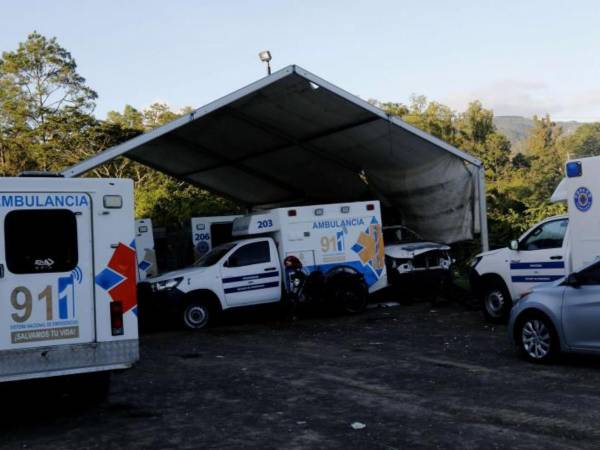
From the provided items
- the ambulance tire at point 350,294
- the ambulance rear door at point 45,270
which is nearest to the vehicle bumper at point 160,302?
the ambulance tire at point 350,294

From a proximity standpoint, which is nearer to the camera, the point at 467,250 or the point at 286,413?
the point at 286,413

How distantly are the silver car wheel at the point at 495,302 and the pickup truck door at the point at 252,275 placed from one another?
463 cm

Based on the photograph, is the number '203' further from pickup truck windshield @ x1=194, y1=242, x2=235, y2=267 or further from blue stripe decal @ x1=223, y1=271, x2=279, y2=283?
blue stripe decal @ x1=223, y1=271, x2=279, y2=283

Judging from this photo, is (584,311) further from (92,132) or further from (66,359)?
(92,132)

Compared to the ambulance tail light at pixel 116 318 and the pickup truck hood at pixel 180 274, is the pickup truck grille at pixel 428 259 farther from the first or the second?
the ambulance tail light at pixel 116 318

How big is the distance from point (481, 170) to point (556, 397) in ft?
36.2

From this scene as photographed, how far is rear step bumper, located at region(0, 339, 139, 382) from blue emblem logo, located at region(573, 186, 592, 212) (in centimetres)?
666

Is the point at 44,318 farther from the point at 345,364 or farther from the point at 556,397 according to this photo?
the point at 556,397

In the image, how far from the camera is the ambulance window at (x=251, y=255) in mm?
15648

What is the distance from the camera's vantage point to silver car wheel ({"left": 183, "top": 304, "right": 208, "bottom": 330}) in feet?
49.6

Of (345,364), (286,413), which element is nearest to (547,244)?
(345,364)

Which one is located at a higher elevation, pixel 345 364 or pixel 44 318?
pixel 44 318

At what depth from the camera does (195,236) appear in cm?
2214

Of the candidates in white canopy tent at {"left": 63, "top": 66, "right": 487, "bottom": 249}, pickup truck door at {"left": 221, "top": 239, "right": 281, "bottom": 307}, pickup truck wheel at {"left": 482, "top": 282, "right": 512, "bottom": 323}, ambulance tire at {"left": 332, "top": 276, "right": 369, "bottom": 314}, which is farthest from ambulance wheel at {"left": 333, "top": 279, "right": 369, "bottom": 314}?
white canopy tent at {"left": 63, "top": 66, "right": 487, "bottom": 249}
